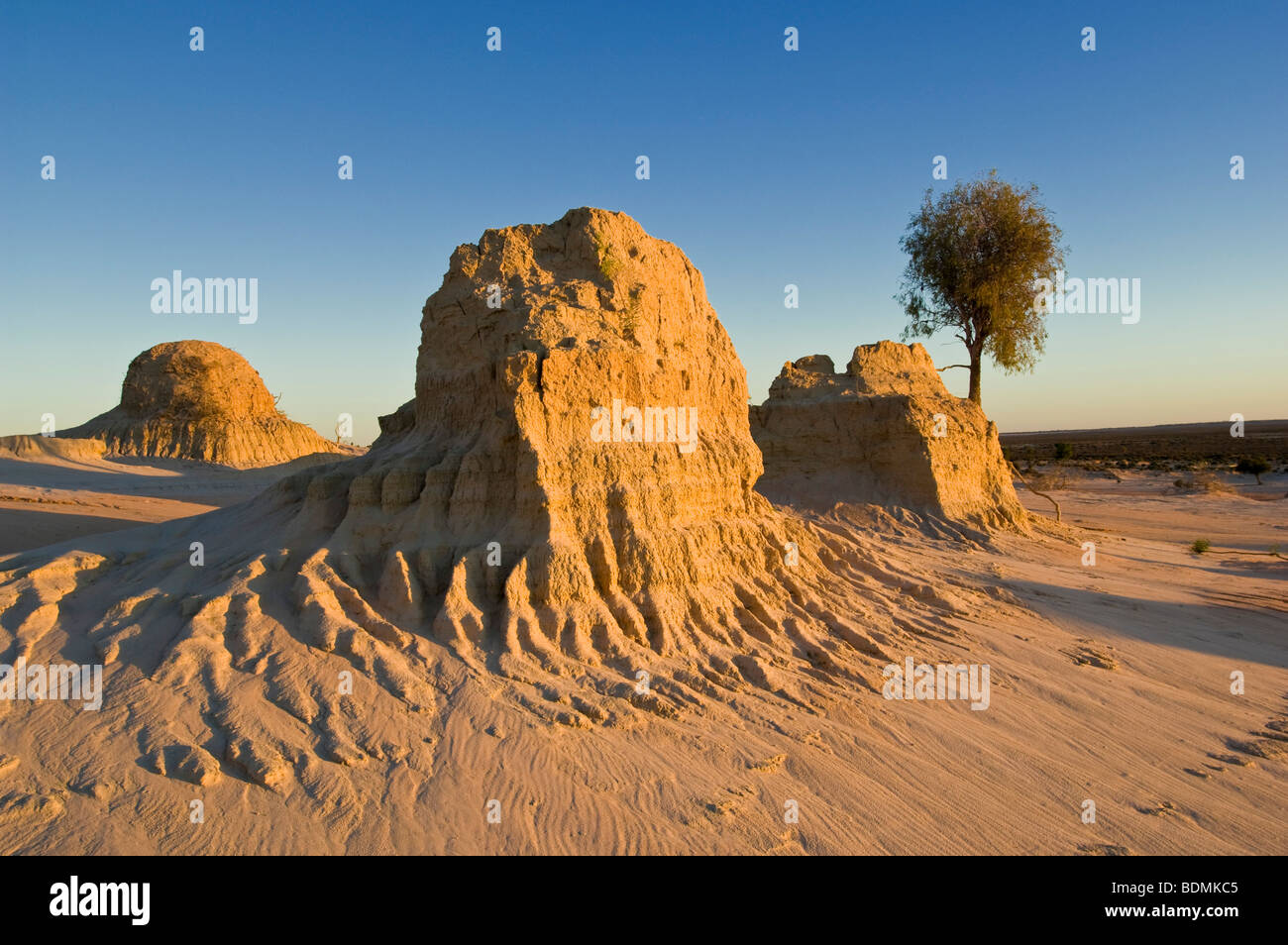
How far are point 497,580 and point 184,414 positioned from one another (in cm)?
2795

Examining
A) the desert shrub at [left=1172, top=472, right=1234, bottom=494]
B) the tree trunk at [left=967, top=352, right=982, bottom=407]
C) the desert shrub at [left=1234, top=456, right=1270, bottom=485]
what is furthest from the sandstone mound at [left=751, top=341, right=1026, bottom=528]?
the desert shrub at [left=1234, top=456, right=1270, bottom=485]

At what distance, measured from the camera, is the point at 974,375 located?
18562 millimetres

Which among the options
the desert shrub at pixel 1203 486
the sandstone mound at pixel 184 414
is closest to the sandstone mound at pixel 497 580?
the desert shrub at pixel 1203 486

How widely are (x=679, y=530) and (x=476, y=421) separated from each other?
90.5 inches

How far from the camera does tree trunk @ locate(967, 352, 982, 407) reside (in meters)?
18.2

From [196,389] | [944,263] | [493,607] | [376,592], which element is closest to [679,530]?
[493,607]

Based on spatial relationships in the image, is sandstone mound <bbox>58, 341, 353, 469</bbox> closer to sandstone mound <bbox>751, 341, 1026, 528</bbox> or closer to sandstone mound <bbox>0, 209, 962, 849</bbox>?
sandstone mound <bbox>751, 341, 1026, 528</bbox>

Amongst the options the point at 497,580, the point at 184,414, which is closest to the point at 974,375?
the point at 497,580

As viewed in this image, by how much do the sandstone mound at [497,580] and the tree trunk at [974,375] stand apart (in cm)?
1148

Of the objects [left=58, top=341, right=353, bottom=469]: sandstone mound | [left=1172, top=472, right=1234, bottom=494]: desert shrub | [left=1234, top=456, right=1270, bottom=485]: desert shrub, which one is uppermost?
[left=58, top=341, right=353, bottom=469]: sandstone mound

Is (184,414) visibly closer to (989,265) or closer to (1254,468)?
(989,265)

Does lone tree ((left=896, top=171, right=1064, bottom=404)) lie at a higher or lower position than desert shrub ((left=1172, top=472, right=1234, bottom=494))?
higher

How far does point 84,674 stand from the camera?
15.5 feet

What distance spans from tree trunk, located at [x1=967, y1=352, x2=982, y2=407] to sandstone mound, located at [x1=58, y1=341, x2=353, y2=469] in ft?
86.3
